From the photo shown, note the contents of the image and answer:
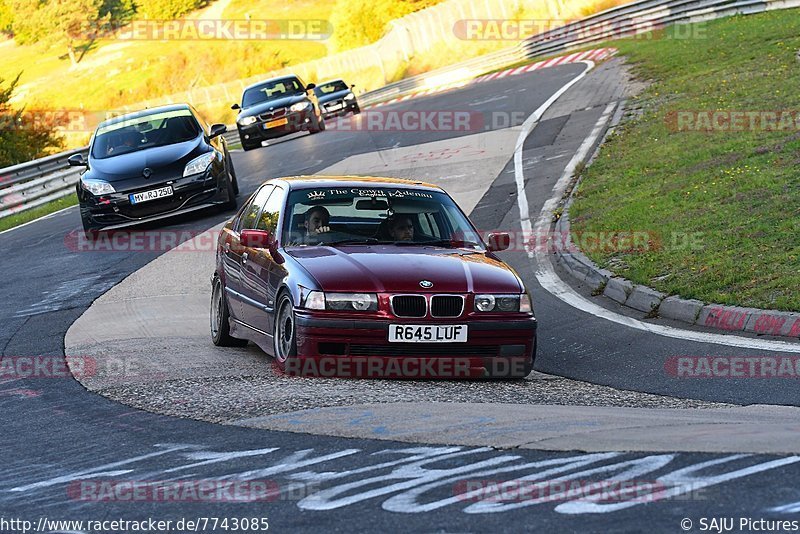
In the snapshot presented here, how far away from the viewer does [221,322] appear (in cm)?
1107

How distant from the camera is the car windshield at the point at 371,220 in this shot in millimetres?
10109

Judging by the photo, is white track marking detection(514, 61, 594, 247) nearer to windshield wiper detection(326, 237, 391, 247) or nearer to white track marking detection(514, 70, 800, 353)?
white track marking detection(514, 70, 800, 353)

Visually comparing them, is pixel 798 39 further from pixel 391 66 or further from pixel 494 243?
pixel 391 66

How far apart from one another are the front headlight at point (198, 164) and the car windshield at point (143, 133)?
64 cm

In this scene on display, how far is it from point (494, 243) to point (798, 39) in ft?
66.0

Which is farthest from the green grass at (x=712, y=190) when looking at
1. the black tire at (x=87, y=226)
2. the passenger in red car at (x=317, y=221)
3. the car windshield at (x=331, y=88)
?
the car windshield at (x=331, y=88)

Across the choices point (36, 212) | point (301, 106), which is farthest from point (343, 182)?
point (301, 106)

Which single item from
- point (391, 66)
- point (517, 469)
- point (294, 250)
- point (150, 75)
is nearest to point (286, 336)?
point (294, 250)

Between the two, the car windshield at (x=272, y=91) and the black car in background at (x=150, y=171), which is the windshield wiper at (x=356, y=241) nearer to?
the black car in background at (x=150, y=171)

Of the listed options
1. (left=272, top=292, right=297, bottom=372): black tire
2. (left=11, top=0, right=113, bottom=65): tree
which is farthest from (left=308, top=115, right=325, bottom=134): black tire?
(left=11, top=0, right=113, bottom=65): tree

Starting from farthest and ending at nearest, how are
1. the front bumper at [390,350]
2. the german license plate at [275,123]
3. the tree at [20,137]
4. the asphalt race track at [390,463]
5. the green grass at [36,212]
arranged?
the tree at [20,137]
the german license plate at [275,123]
the green grass at [36,212]
the front bumper at [390,350]
the asphalt race track at [390,463]

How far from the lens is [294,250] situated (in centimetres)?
988

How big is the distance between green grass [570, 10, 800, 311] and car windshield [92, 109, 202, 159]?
19.9ft

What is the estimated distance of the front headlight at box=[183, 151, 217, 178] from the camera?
1912 centimetres
